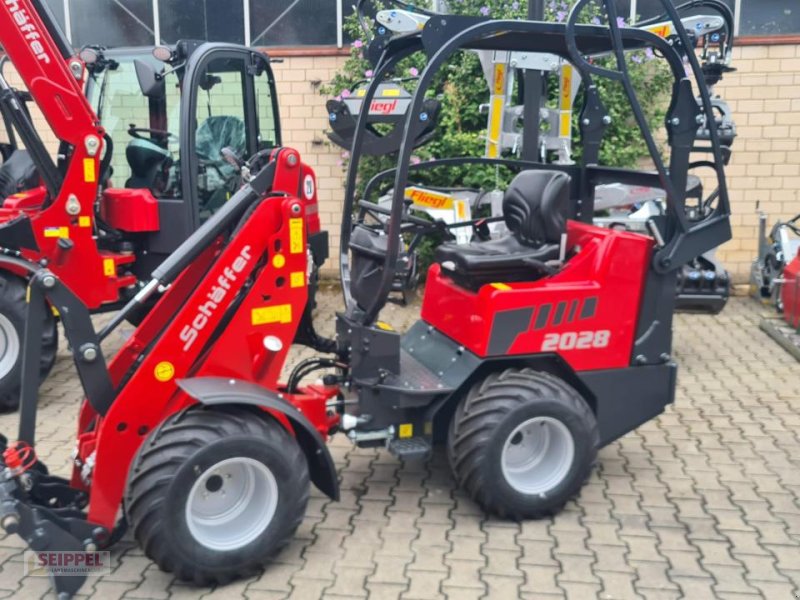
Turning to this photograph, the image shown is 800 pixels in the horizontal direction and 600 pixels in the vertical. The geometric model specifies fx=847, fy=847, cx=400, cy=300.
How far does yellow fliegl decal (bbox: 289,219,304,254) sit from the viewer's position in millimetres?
3645

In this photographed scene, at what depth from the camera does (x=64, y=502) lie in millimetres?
3484

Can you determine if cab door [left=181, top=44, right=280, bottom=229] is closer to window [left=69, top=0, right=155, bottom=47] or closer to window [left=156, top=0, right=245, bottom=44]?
window [left=156, top=0, right=245, bottom=44]

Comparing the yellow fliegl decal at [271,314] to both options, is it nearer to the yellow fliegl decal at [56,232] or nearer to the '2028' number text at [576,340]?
the '2028' number text at [576,340]

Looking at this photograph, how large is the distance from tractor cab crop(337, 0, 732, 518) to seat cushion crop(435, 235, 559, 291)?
0.04ft

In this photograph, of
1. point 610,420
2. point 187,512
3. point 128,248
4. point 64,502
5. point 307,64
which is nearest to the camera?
point 187,512

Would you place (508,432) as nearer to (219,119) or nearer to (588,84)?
(588,84)

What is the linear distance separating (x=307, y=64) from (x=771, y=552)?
740 centimetres

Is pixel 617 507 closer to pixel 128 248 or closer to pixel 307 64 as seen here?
pixel 128 248

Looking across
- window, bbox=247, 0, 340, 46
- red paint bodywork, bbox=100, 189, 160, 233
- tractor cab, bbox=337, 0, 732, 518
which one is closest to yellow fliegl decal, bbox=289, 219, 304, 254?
tractor cab, bbox=337, 0, 732, 518

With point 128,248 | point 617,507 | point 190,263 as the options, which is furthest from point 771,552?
point 128,248

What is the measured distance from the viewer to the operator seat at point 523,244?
4.16 metres

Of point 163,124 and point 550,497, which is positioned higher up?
point 163,124

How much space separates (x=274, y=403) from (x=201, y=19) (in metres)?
7.19

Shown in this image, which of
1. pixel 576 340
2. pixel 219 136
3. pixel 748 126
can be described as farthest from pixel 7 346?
pixel 748 126
